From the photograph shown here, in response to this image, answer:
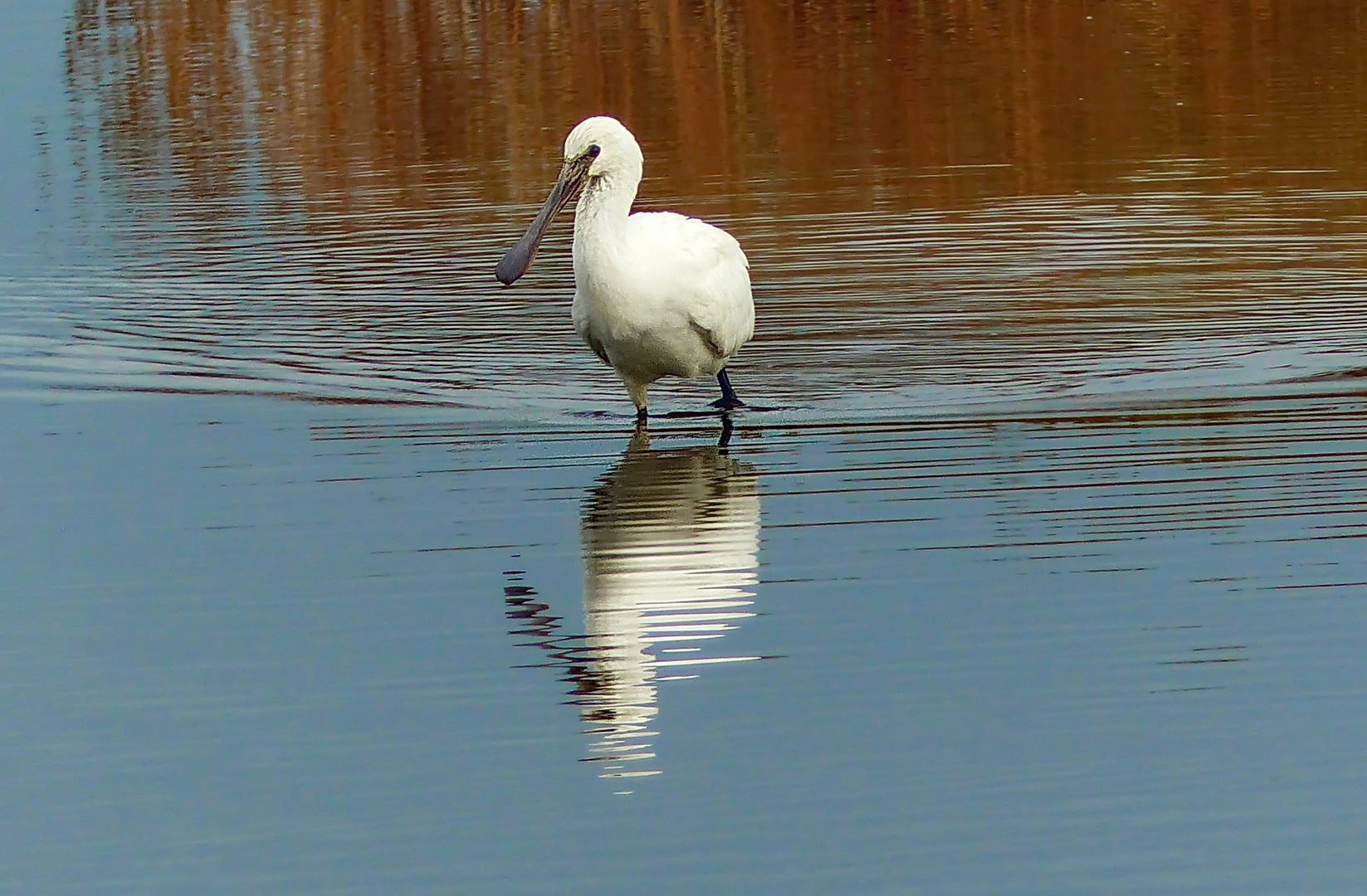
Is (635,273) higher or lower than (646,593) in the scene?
higher

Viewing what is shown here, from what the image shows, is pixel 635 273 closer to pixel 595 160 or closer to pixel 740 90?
pixel 595 160

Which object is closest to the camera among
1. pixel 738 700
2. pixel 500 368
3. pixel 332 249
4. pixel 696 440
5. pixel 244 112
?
pixel 738 700

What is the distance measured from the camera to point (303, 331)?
44.8 ft

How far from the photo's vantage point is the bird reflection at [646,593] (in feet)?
21.8

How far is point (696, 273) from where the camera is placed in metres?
10.4

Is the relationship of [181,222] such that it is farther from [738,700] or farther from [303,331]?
[738,700]

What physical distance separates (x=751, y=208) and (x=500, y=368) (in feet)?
16.8

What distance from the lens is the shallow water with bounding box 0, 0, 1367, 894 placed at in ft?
19.2

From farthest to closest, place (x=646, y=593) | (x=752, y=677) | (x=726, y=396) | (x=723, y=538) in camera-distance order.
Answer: (x=726, y=396)
(x=723, y=538)
(x=646, y=593)
(x=752, y=677)

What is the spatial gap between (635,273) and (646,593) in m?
2.75

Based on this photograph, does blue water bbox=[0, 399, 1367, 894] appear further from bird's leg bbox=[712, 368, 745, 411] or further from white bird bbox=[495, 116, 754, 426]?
bird's leg bbox=[712, 368, 745, 411]

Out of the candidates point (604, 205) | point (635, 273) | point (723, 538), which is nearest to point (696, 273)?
point (635, 273)

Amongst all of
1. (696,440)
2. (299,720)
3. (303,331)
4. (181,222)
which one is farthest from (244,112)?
(299,720)

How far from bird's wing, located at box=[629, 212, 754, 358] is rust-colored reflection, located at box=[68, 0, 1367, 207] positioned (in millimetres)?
6719
